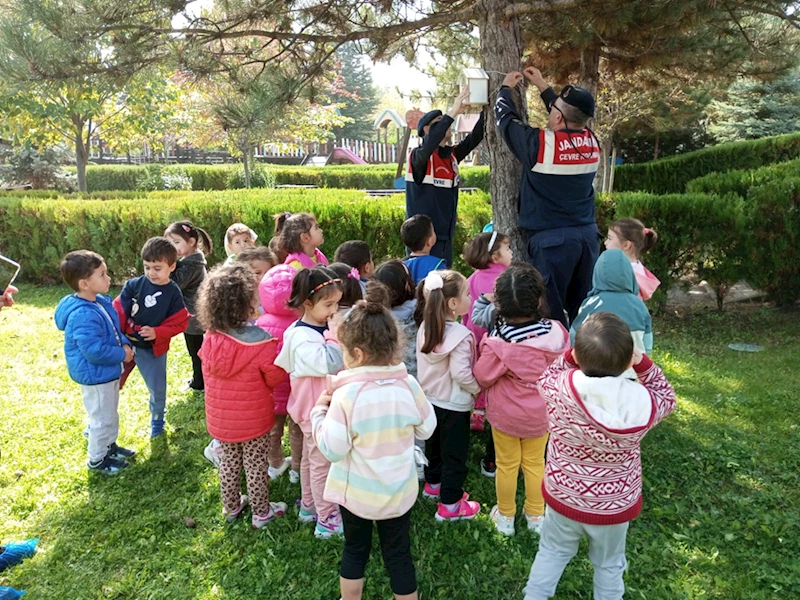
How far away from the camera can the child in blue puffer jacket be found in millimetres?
3314

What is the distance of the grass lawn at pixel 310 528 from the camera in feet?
8.63

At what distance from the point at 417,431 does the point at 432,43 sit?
5854mm

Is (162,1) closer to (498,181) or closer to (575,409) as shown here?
(498,181)

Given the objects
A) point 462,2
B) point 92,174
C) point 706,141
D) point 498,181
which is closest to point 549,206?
point 498,181

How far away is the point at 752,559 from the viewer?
108 inches

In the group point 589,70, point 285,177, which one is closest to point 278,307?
point 589,70

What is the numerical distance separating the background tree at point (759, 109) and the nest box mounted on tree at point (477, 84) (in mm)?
17563

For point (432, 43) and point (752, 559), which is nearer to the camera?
point (752, 559)

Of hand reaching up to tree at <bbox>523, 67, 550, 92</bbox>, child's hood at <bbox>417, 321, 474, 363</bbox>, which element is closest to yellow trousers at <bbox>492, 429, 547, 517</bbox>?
child's hood at <bbox>417, 321, 474, 363</bbox>

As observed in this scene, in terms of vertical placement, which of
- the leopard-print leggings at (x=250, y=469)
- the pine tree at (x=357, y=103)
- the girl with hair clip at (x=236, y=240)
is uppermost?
the pine tree at (x=357, y=103)

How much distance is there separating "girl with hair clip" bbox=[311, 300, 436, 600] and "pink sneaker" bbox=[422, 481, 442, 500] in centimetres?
102

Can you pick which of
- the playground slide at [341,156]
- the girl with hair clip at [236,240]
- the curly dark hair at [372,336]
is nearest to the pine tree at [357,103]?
the playground slide at [341,156]

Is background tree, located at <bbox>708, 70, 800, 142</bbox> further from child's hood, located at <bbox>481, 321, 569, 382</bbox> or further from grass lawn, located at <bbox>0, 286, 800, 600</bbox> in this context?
child's hood, located at <bbox>481, 321, 569, 382</bbox>

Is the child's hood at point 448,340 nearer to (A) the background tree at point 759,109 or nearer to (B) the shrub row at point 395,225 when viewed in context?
(B) the shrub row at point 395,225
